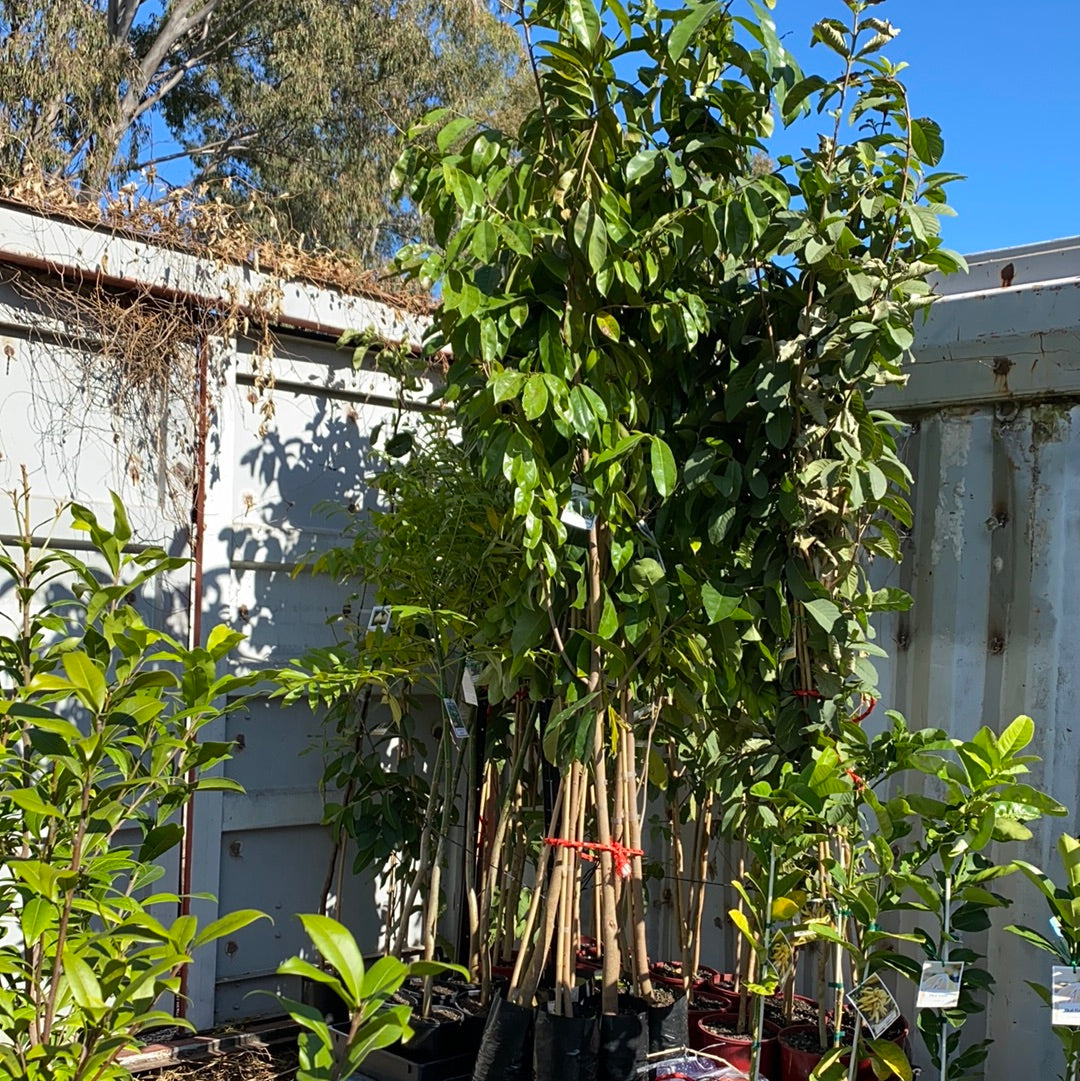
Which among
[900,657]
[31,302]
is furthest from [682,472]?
[31,302]

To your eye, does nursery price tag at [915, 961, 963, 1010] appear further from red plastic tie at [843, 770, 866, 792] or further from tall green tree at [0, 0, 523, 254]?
tall green tree at [0, 0, 523, 254]

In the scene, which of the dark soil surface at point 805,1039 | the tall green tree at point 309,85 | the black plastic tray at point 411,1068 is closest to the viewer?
the dark soil surface at point 805,1039

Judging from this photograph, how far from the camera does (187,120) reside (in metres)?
12.9

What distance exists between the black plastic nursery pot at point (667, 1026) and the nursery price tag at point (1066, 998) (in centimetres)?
82

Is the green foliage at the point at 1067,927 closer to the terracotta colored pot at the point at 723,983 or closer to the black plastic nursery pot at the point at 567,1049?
the black plastic nursery pot at the point at 567,1049

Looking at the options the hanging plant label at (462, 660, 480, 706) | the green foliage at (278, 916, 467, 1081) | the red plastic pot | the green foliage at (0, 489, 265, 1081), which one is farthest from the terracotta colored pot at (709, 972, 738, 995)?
the green foliage at (278, 916, 467, 1081)

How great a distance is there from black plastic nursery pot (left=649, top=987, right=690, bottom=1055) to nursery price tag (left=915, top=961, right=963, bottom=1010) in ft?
2.13

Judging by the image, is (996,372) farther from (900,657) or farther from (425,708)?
(425,708)

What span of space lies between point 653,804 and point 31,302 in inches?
86.7

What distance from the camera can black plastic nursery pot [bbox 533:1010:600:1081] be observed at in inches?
89.0

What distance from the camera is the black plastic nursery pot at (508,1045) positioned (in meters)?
2.34

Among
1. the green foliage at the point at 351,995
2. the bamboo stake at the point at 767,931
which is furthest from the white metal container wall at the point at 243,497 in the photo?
the green foliage at the point at 351,995

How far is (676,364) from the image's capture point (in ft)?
8.25

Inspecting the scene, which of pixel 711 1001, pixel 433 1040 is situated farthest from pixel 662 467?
pixel 711 1001
